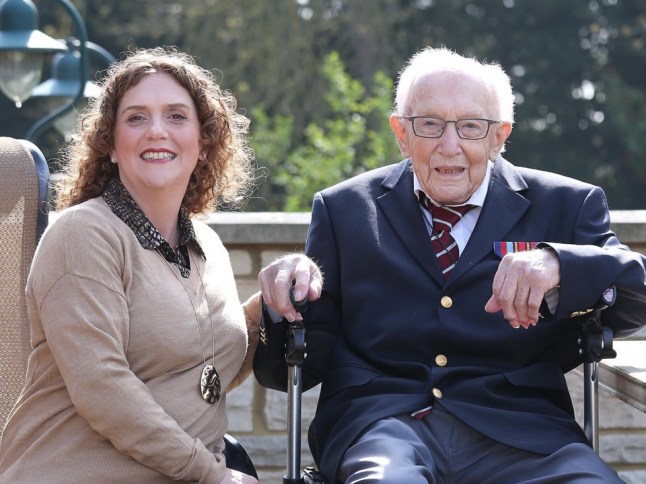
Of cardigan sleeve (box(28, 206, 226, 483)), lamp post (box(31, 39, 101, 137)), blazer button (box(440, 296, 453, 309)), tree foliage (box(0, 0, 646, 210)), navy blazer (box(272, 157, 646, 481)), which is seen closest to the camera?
cardigan sleeve (box(28, 206, 226, 483))

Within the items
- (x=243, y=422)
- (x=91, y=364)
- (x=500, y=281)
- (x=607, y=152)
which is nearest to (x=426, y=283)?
(x=500, y=281)

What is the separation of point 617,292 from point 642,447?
1.63 m

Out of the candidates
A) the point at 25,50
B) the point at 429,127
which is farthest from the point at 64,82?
the point at 429,127

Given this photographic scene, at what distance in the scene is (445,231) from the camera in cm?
→ 335

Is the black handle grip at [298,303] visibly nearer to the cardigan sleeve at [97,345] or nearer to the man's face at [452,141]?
the cardigan sleeve at [97,345]

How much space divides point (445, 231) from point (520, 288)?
1.80 ft

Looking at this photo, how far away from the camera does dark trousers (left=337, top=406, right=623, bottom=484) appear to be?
9.21 feet

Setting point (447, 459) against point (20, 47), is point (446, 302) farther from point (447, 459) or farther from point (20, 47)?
point (20, 47)

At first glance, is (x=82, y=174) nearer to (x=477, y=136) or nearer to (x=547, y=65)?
(x=477, y=136)

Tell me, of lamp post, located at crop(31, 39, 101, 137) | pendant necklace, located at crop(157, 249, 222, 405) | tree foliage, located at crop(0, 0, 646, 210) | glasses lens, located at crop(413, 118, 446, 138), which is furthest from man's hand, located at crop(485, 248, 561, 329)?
tree foliage, located at crop(0, 0, 646, 210)

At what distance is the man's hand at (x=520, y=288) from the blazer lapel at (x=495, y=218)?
36 centimetres

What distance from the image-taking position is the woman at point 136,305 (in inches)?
109

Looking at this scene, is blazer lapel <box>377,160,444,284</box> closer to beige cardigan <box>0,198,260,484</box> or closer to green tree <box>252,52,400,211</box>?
beige cardigan <box>0,198,260,484</box>

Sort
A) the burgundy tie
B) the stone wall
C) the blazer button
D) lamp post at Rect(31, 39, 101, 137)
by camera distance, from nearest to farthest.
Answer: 1. the blazer button
2. the burgundy tie
3. the stone wall
4. lamp post at Rect(31, 39, 101, 137)
